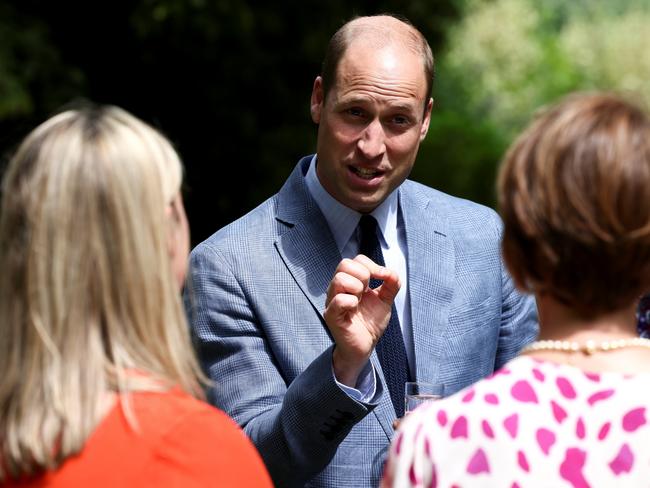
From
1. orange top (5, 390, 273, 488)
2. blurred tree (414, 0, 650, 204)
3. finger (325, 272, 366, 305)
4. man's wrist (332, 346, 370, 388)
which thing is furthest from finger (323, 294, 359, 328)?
blurred tree (414, 0, 650, 204)

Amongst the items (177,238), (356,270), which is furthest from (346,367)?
(177,238)

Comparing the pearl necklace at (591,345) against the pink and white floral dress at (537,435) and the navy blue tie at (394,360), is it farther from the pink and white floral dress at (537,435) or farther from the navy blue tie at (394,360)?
the navy blue tie at (394,360)

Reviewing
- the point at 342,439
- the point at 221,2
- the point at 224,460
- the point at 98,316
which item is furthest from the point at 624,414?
the point at 221,2

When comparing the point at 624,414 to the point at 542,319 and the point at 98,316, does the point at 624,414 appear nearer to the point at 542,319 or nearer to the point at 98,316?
the point at 542,319

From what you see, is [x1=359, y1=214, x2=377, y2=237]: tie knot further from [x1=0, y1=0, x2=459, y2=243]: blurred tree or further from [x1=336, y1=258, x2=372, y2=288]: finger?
[x1=0, y1=0, x2=459, y2=243]: blurred tree

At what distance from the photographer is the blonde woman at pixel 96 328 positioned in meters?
2.05

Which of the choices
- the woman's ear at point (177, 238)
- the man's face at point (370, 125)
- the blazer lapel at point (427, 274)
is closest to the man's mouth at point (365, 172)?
the man's face at point (370, 125)

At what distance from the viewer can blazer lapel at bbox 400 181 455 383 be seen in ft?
12.3

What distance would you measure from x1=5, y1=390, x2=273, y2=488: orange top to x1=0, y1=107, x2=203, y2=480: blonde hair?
4 centimetres

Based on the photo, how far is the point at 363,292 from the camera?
3264mm

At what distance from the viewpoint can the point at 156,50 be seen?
15.1 metres

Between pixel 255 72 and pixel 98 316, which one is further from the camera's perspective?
pixel 255 72

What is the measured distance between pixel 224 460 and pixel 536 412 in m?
0.57

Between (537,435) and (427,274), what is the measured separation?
5.84 ft
